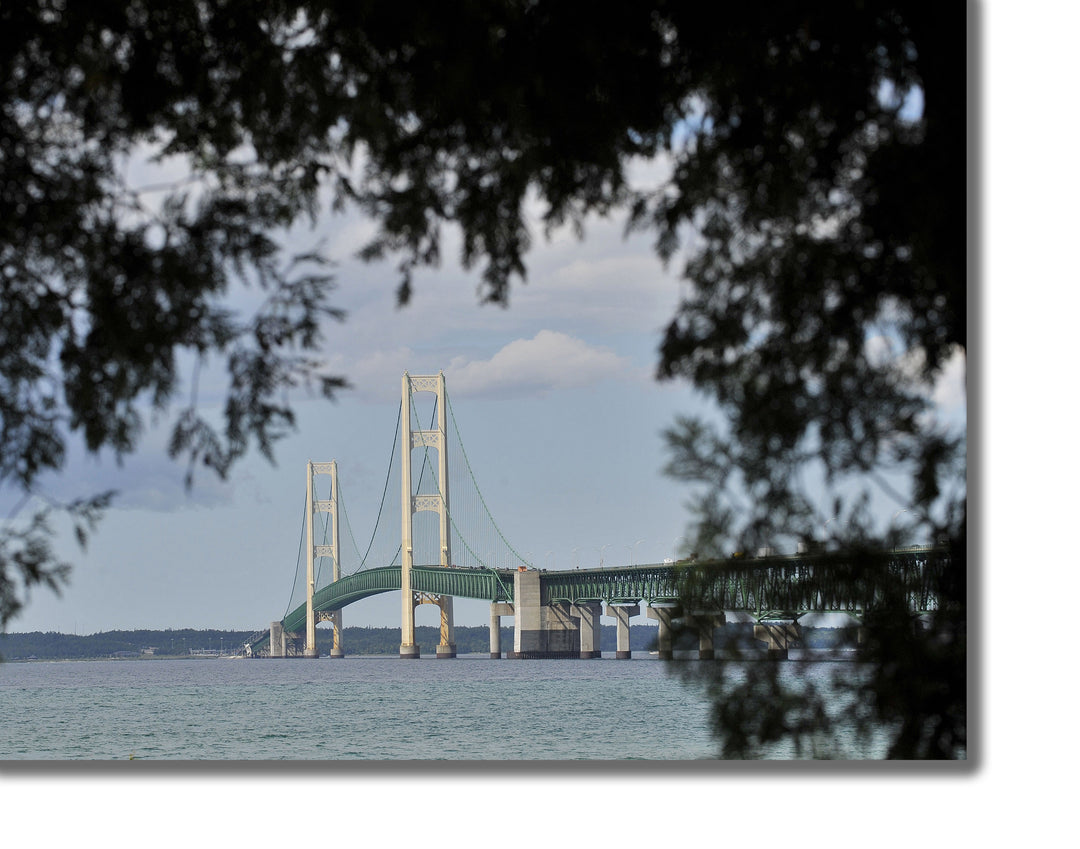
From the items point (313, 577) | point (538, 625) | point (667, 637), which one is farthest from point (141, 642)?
point (313, 577)

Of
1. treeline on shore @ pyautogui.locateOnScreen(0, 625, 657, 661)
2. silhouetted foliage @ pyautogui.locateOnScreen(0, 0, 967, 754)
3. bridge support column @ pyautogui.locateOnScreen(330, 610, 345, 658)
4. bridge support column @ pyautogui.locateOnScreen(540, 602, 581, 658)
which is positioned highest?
silhouetted foliage @ pyautogui.locateOnScreen(0, 0, 967, 754)

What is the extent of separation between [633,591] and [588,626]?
27.5 ft

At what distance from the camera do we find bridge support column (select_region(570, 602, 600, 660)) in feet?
75.2

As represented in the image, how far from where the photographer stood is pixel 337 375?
4.40 m

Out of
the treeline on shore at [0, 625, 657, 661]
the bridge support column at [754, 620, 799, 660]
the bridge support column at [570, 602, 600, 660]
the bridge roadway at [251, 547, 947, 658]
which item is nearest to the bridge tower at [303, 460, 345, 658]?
the bridge roadway at [251, 547, 947, 658]

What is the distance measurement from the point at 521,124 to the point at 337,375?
3.31ft

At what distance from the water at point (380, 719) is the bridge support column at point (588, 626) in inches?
20.0

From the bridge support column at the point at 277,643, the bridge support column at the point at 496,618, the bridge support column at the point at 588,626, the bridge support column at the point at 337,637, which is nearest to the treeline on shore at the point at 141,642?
the bridge support column at the point at 588,626

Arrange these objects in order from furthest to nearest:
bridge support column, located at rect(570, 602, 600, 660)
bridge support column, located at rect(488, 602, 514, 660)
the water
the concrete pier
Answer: bridge support column, located at rect(488, 602, 514, 660), the concrete pier, bridge support column, located at rect(570, 602, 600, 660), the water

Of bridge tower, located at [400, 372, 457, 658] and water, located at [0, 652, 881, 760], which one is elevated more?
bridge tower, located at [400, 372, 457, 658]

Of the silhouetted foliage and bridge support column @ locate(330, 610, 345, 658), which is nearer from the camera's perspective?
the silhouetted foliage

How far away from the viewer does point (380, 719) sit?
54.3 ft

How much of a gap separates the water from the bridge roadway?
0.27m

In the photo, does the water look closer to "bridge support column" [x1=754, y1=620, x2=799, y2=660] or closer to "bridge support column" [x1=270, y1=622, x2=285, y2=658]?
"bridge support column" [x1=754, y1=620, x2=799, y2=660]
